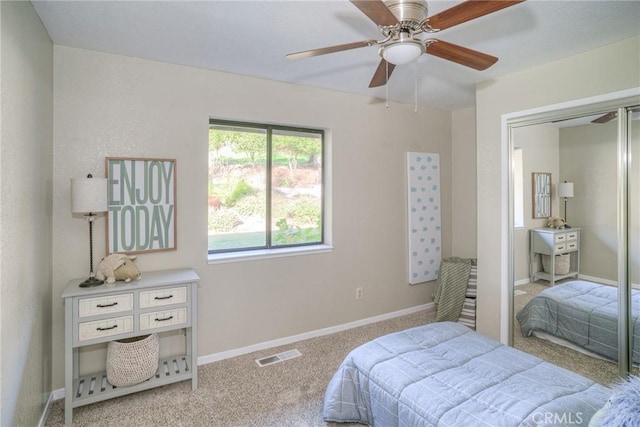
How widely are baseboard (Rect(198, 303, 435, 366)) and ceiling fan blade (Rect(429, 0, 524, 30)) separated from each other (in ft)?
9.42

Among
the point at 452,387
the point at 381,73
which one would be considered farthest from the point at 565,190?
the point at 452,387

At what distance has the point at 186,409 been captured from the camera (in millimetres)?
2271

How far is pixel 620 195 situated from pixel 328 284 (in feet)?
8.27

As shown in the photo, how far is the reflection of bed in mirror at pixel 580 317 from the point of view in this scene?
245cm

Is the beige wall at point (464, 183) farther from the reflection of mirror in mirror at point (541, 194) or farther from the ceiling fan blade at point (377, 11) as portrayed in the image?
the ceiling fan blade at point (377, 11)

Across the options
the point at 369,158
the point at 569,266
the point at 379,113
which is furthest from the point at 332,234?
the point at 569,266

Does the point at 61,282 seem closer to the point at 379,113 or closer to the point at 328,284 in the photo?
the point at 328,284

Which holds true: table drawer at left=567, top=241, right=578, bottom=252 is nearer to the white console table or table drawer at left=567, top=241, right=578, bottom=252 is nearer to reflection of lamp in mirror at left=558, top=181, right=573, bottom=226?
reflection of lamp in mirror at left=558, top=181, right=573, bottom=226

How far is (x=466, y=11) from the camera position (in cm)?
139

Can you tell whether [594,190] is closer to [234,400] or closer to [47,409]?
[234,400]

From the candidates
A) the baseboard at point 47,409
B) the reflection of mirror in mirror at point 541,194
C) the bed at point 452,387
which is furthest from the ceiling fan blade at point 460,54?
the baseboard at point 47,409

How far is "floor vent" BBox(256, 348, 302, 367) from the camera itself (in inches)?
115

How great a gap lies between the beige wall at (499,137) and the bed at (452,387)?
43.4 inches

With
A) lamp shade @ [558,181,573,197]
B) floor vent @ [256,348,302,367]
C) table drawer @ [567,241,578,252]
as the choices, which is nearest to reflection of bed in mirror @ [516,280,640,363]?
table drawer @ [567,241,578,252]
